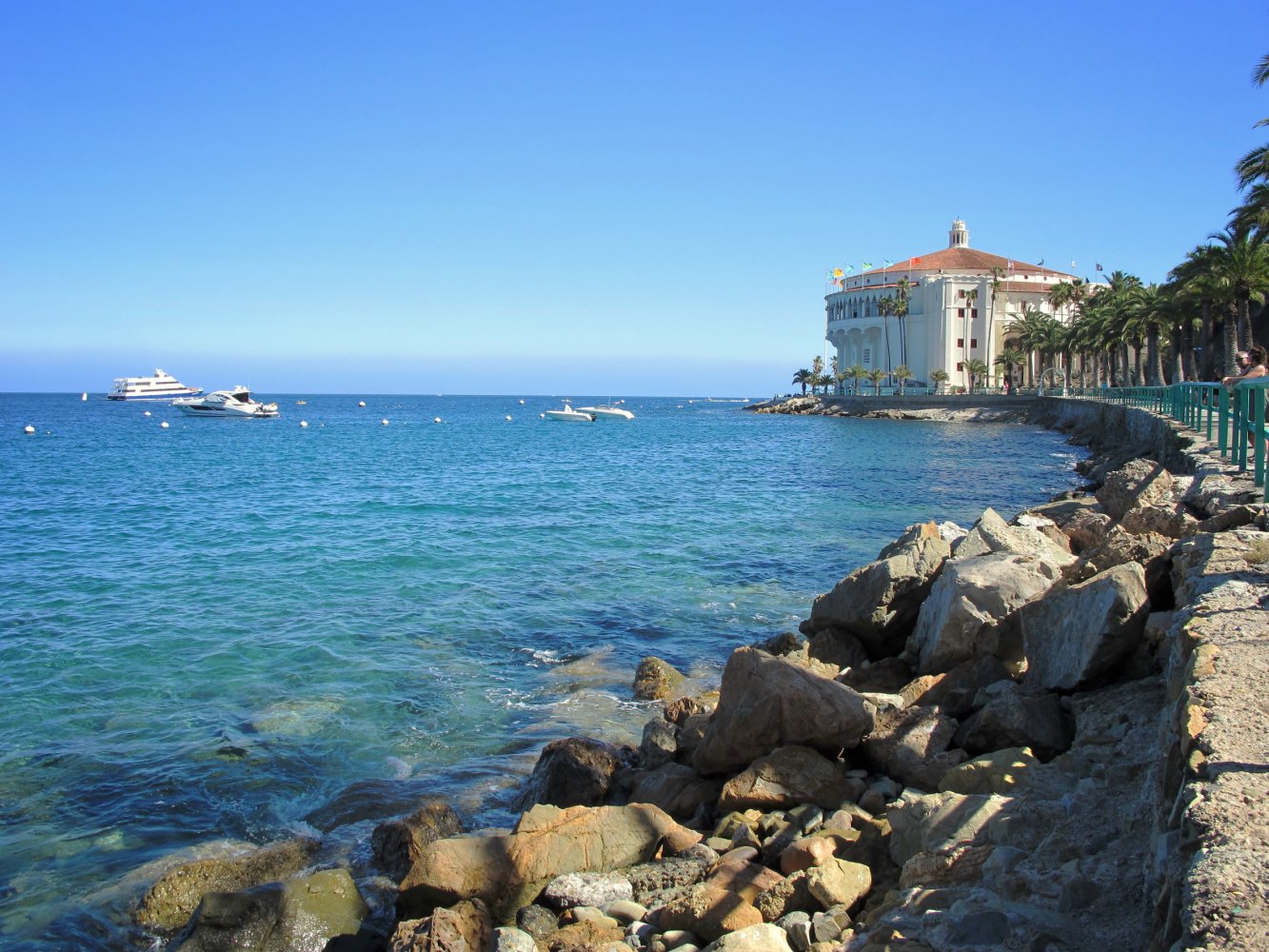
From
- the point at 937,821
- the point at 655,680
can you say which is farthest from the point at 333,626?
the point at 937,821

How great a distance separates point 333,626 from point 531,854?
357 inches

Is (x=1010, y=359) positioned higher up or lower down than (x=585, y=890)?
higher up

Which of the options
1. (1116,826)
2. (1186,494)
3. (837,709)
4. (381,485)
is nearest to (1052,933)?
(1116,826)

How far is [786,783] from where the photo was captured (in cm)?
687

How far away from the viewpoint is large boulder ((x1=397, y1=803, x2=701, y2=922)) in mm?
6051

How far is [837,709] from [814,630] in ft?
14.5

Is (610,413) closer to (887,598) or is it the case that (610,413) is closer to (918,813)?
(887,598)

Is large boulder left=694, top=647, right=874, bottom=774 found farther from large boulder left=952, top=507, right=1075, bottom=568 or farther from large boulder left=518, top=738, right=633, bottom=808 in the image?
large boulder left=952, top=507, right=1075, bottom=568

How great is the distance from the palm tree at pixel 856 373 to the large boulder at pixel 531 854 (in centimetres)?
10351

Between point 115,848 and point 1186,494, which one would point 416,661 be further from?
point 1186,494

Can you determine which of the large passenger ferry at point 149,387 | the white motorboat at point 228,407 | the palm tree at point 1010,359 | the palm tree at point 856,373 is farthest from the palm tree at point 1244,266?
the large passenger ferry at point 149,387

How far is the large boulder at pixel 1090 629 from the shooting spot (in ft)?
21.7

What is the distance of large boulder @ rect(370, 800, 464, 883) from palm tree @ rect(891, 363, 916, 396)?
321 ft

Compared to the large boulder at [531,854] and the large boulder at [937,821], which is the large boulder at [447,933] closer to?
the large boulder at [531,854]
